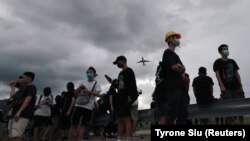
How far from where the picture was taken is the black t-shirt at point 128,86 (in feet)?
22.6

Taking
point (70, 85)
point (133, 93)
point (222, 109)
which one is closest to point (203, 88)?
point (222, 109)

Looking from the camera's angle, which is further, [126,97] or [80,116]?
[80,116]

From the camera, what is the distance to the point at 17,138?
21.4ft

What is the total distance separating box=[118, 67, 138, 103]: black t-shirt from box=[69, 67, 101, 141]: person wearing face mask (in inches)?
38.4

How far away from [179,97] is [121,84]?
5.58ft

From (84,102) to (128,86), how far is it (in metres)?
1.25

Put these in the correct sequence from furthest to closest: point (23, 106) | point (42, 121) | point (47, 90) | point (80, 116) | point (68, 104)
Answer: point (47, 90)
point (42, 121)
point (68, 104)
point (80, 116)
point (23, 106)

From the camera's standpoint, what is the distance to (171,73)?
5676 mm

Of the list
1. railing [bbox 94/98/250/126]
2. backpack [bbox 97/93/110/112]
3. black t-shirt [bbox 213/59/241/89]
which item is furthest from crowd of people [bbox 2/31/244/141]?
backpack [bbox 97/93/110/112]

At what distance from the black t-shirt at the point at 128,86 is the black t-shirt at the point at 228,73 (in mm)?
1963

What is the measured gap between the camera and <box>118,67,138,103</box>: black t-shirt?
22.6 ft

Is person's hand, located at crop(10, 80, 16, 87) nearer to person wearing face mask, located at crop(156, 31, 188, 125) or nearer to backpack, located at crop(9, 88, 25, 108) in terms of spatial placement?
backpack, located at crop(9, 88, 25, 108)

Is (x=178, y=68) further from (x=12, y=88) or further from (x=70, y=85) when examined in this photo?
(x=70, y=85)

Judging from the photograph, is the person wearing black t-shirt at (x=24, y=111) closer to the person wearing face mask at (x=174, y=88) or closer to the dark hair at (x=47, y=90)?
the person wearing face mask at (x=174, y=88)
